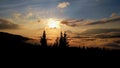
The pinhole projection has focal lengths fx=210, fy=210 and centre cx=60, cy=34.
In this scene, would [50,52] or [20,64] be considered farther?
[50,52]

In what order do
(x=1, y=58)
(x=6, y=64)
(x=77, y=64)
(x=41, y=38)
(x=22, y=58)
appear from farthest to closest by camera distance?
1. (x=41, y=38)
2. (x=77, y=64)
3. (x=22, y=58)
4. (x=1, y=58)
5. (x=6, y=64)

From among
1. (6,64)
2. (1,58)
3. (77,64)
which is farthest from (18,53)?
(77,64)

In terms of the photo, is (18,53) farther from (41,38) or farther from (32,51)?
(41,38)

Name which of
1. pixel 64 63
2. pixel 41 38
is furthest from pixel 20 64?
pixel 41 38

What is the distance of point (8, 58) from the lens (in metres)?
51.5

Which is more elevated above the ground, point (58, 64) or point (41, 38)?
point (41, 38)

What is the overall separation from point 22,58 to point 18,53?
314cm

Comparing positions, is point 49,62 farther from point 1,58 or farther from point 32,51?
point 1,58

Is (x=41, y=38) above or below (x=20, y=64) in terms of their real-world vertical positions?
above

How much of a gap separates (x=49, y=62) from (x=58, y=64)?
2.39 meters

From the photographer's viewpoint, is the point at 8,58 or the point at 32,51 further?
the point at 32,51

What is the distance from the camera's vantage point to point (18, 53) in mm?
56562

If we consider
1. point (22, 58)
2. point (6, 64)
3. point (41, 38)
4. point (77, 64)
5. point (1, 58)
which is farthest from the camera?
Answer: point (41, 38)

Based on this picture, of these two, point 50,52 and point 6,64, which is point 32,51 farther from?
point 6,64
